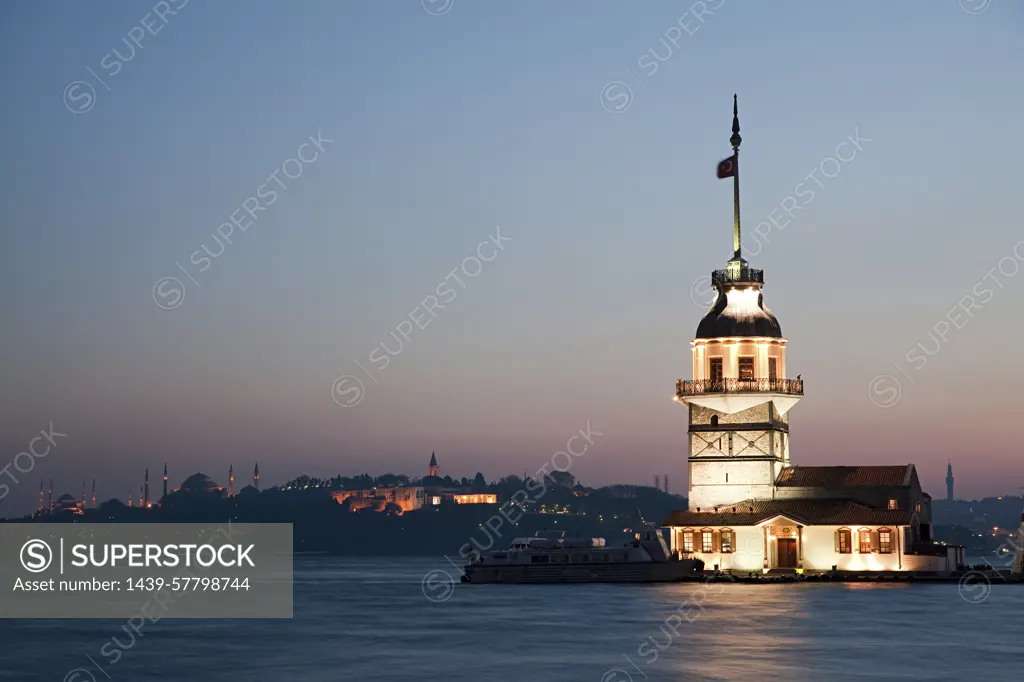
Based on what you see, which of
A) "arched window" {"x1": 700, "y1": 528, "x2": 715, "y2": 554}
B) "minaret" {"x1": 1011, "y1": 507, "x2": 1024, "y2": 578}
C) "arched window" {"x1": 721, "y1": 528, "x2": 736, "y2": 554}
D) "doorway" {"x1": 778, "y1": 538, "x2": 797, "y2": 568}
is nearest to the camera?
"doorway" {"x1": 778, "y1": 538, "x2": 797, "y2": 568}

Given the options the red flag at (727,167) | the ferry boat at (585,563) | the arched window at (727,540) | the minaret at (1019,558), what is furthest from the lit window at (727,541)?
the red flag at (727,167)

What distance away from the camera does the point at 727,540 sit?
94875 mm

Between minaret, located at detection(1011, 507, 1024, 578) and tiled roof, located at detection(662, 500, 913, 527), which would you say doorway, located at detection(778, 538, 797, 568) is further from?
minaret, located at detection(1011, 507, 1024, 578)

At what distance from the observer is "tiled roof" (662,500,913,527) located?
92875 mm

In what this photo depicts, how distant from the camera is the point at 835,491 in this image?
96.4 metres

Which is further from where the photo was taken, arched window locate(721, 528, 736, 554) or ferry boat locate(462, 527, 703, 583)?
ferry boat locate(462, 527, 703, 583)

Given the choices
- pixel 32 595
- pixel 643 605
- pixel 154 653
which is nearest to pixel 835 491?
pixel 643 605

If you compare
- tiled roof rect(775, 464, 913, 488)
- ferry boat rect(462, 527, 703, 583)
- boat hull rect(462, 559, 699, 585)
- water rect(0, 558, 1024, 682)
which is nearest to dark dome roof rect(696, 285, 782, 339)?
tiled roof rect(775, 464, 913, 488)

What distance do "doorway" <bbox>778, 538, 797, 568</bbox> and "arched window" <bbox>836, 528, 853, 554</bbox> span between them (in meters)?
2.76

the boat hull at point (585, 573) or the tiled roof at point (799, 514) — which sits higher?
the tiled roof at point (799, 514)

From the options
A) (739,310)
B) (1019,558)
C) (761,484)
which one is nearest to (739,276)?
(739,310)

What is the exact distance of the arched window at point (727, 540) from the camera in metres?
94.6

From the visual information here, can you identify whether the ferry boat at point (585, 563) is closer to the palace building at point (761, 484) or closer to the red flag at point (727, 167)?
the palace building at point (761, 484)

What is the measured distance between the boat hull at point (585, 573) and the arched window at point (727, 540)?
2.20 metres
